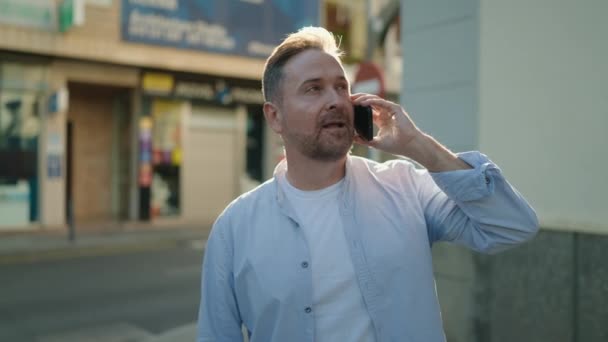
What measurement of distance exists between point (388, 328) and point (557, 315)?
1.91 m

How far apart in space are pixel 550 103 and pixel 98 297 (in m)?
5.91

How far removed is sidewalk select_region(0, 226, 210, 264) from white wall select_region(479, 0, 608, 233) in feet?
29.4

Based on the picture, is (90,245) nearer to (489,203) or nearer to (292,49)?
(292,49)

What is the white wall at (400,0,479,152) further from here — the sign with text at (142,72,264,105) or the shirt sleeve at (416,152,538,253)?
the sign with text at (142,72,264,105)

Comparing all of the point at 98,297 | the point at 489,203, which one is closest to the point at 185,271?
the point at 98,297

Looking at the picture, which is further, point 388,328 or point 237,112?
point 237,112

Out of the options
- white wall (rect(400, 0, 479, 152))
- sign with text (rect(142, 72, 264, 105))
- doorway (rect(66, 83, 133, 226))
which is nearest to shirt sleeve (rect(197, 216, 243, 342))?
white wall (rect(400, 0, 479, 152))

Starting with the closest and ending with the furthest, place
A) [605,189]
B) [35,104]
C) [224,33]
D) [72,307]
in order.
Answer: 1. [605,189]
2. [72,307]
3. [35,104]
4. [224,33]

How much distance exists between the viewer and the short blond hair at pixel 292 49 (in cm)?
191

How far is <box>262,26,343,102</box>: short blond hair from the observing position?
191cm

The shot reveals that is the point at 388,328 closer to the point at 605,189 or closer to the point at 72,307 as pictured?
the point at 605,189

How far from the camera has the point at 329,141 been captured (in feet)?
6.01

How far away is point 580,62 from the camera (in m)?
3.05

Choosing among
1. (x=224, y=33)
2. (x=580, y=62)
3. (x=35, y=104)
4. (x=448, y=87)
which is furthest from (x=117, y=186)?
(x=580, y=62)
